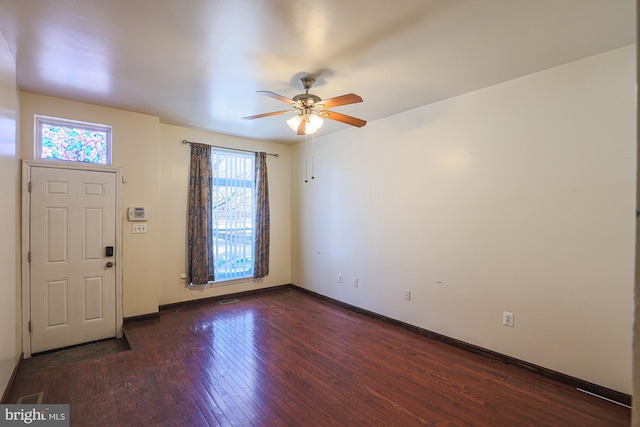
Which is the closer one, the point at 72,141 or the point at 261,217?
the point at 72,141

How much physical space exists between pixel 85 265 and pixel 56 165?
119 cm

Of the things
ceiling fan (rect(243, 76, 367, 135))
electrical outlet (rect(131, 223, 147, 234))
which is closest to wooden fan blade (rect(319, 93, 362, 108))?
ceiling fan (rect(243, 76, 367, 135))

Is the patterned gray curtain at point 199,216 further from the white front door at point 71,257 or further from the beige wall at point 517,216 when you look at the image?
the beige wall at point 517,216

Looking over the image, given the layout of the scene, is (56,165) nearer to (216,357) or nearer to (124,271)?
(124,271)

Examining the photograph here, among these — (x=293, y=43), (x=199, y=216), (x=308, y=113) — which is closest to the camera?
(x=293, y=43)

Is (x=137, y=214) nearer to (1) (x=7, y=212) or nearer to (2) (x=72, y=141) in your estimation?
(2) (x=72, y=141)

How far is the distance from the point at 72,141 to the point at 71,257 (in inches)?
55.6

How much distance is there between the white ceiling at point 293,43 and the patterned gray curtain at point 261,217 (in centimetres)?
208

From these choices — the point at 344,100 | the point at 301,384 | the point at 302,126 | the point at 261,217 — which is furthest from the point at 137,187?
the point at 301,384

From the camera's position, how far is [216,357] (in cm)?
299

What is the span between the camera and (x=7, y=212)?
2.39m

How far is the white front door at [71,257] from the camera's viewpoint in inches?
125

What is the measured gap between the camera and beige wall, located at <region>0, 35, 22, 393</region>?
218cm

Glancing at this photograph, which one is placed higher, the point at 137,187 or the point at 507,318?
the point at 137,187
